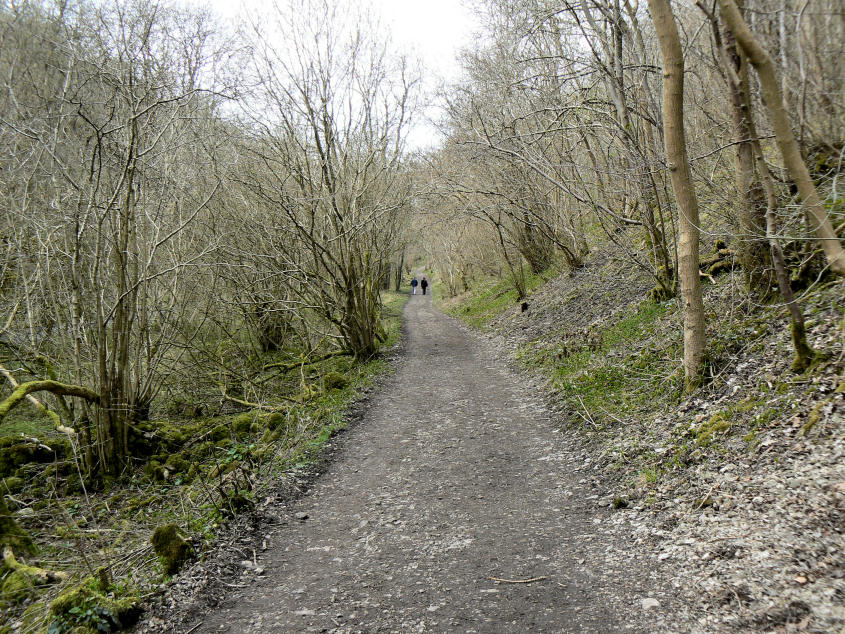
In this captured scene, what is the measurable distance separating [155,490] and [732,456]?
7600 millimetres

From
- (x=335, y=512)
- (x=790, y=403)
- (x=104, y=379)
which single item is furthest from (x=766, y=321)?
(x=104, y=379)

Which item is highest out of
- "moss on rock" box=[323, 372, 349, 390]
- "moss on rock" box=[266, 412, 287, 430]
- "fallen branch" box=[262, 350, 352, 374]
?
"fallen branch" box=[262, 350, 352, 374]

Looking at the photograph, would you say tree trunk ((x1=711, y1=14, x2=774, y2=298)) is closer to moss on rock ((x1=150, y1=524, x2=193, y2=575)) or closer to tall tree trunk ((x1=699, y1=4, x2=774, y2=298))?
tall tree trunk ((x1=699, y1=4, x2=774, y2=298))

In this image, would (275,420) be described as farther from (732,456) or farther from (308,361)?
(732,456)

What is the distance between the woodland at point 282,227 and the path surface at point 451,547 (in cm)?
68

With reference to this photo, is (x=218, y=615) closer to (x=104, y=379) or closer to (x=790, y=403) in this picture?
(x=790, y=403)

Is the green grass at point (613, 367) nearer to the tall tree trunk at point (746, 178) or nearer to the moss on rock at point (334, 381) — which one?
the tall tree trunk at point (746, 178)

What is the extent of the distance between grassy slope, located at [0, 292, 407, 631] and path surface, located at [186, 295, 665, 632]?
727 millimetres

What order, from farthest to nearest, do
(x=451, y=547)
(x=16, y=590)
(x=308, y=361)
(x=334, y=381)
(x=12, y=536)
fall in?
(x=308, y=361) → (x=334, y=381) → (x=12, y=536) → (x=16, y=590) → (x=451, y=547)

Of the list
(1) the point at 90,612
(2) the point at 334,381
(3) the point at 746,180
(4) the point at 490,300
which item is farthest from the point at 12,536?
(4) the point at 490,300

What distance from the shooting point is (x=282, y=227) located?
38.5 ft

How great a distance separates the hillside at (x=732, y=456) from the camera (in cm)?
300

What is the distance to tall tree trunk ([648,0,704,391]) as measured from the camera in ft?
16.7

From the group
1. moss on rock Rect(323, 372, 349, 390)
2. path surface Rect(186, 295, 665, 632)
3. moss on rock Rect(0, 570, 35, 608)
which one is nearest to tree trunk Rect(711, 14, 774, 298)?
path surface Rect(186, 295, 665, 632)
